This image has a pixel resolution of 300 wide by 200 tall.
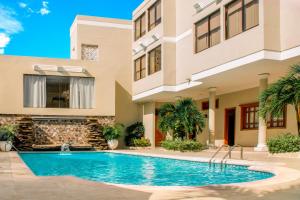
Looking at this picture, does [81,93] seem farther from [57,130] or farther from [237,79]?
[237,79]

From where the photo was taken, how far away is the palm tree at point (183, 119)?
20344mm

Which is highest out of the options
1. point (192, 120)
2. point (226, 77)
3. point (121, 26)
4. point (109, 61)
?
point (121, 26)

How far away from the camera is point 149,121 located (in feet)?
88.6

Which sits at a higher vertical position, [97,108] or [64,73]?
[64,73]

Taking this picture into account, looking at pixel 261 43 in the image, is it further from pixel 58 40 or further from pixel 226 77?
pixel 58 40

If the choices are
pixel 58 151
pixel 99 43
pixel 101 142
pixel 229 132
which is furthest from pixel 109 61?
pixel 229 132

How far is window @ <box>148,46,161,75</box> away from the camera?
23969 millimetres

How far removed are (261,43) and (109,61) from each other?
1488 centimetres

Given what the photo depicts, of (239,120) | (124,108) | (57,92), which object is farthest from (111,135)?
(239,120)

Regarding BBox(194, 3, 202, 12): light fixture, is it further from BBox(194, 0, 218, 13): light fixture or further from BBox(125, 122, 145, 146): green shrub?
BBox(125, 122, 145, 146): green shrub

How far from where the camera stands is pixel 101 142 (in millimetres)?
24812

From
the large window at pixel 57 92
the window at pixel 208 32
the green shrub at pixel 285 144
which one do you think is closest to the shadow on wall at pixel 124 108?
the large window at pixel 57 92

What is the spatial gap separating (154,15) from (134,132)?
7.69m

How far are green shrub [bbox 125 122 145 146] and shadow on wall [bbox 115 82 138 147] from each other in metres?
0.47
